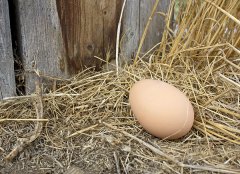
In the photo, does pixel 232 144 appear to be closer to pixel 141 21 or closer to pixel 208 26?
pixel 208 26

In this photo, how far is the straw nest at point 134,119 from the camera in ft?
5.10

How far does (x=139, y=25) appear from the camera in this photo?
2.10 meters

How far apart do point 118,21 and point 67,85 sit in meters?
0.40

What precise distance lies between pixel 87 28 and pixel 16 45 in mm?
334

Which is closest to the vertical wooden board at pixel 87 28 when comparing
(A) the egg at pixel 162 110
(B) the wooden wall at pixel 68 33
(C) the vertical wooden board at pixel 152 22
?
(B) the wooden wall at pixel 68 33

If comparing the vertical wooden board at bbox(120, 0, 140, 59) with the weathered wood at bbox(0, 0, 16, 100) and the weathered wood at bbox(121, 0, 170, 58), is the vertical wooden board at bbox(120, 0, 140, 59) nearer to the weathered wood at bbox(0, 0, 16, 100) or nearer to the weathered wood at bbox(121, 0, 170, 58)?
the weathered wood at bbox(121, 0, 170, 58)

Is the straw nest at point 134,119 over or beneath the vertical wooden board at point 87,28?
beneath

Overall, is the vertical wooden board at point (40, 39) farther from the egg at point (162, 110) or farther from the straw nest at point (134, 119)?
the egg at point (162, 110)

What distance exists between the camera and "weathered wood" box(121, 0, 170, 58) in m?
2.05

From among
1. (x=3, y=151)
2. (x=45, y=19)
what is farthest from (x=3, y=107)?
(x=45, y=19)

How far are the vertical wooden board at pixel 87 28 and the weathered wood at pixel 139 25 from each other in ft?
0.22

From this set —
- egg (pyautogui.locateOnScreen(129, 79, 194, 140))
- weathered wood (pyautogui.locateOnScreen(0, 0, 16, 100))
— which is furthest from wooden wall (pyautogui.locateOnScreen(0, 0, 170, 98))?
egg (pyautogui.locateOnScreen(129, 79, 194, 140))

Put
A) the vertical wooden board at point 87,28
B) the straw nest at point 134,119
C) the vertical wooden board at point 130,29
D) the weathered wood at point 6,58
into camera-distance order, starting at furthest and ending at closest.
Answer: the vertical wooden board at point 130,29 < the vertical wooden board at point 87,28 < the weathered wood at point 6,58 < the straw nest at point 134,119

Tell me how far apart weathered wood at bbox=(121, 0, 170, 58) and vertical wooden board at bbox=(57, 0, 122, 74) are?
0.22 feet
